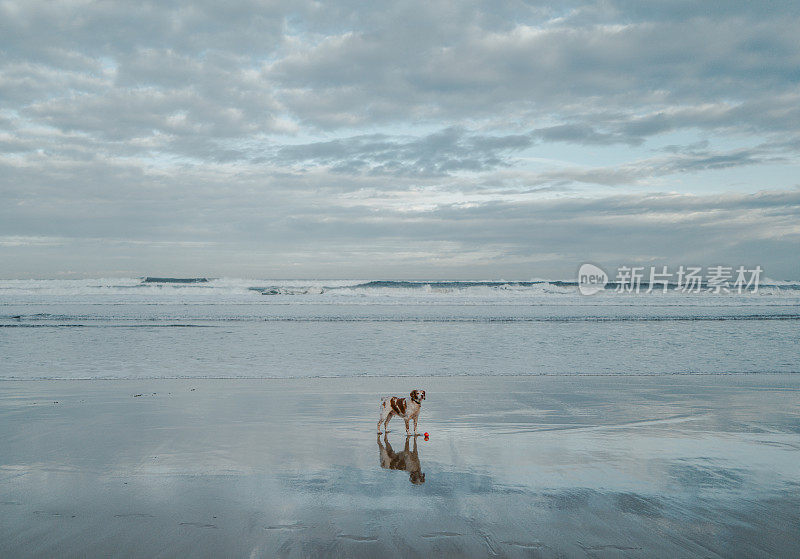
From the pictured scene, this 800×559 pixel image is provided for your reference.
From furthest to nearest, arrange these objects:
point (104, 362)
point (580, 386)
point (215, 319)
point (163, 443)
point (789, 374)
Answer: point (215, 319) → point (104, 362) → point (789, 374) → point (580, 386) → point (163, 443)

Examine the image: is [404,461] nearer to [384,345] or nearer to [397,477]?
[397,477]

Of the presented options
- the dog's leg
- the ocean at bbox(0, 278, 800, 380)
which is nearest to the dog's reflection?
the dog's leg

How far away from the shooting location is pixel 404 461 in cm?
567

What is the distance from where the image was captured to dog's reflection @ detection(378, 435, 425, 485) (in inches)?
204

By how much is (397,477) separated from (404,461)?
1.75 ft

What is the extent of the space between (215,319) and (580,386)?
1968 cm

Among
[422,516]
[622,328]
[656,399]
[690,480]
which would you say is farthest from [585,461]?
[622,328]

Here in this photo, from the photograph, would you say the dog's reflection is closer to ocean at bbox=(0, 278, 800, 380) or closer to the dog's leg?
the dog's leg

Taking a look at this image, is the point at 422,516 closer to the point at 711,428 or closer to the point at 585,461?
the point at 585,461

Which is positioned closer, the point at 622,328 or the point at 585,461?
the point at 585,461

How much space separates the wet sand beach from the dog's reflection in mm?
24

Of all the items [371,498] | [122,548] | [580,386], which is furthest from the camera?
[580,386]

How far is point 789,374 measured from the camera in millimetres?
11867

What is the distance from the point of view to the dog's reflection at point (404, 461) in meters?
5.18
